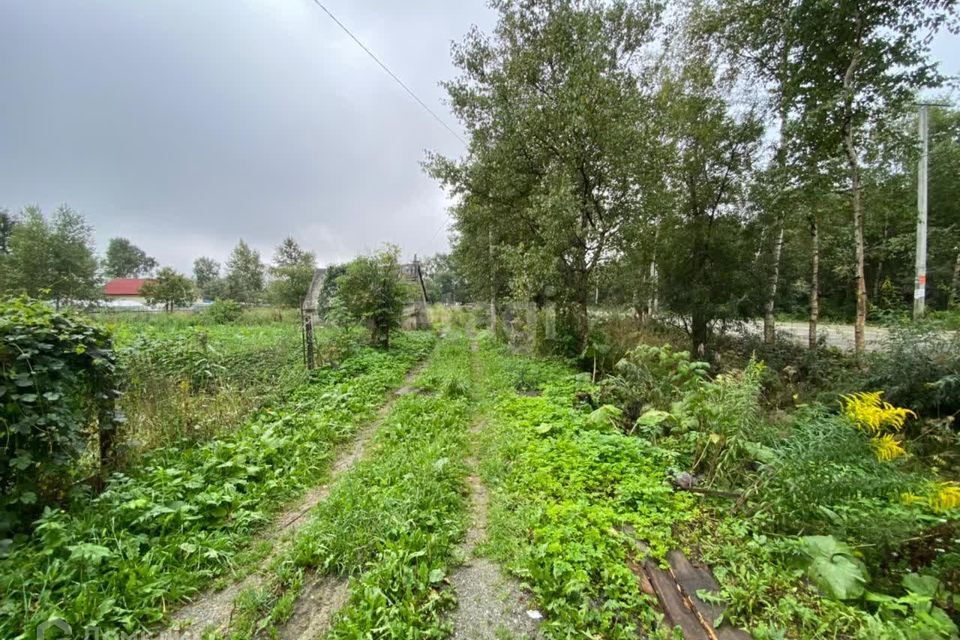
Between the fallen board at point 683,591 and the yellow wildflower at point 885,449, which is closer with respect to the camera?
the fallen board at point 683,591

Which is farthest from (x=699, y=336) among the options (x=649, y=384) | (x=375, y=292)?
(x=375, y=292)

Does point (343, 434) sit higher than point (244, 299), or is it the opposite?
point (244, 299)

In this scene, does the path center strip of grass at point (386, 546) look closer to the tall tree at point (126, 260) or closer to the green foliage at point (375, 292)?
the green foliage at point (375, 292)

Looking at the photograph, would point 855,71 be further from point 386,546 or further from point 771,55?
point 386,546

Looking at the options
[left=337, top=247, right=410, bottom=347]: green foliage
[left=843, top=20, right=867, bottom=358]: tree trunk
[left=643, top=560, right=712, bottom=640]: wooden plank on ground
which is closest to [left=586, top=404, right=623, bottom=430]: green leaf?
[left=643, top=560, right=712, bottom=640]: wooden plank on ground

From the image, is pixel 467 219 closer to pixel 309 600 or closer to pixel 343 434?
pixel 343 434

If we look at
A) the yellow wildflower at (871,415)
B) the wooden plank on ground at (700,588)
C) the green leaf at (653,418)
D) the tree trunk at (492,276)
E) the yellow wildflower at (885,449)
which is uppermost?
the tree trunk at (492,276)

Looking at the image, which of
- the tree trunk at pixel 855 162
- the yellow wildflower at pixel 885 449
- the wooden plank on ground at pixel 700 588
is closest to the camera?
the wooden plank on ground at pixel 700 588

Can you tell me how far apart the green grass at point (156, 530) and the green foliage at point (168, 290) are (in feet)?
92.7

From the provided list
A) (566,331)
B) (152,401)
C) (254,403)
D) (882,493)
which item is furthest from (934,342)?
(152,401)

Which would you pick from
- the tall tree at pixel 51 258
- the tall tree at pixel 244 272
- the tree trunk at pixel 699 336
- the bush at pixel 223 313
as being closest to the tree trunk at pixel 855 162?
the tree trunk at pixel 699 336

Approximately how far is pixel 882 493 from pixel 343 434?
206 inches

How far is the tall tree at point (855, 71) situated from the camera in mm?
6434

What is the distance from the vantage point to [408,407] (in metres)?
5.38
